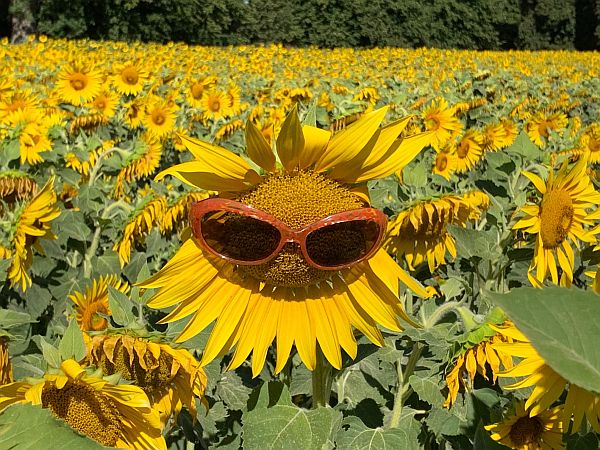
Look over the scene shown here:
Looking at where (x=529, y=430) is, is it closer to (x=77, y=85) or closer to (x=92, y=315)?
(x=92, y=315)

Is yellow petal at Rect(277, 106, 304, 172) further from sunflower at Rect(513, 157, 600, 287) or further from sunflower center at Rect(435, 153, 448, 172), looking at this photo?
sunflower center at Rect(435, 153, 448, 172)

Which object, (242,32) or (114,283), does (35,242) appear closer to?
(114,283)

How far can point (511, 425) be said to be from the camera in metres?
1.09

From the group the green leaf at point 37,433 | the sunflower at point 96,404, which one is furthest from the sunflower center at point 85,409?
the green leaf at point 37,433

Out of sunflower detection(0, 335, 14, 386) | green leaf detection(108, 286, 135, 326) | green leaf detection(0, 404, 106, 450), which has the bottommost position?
sunflower detection(0, 335, 14, 386)

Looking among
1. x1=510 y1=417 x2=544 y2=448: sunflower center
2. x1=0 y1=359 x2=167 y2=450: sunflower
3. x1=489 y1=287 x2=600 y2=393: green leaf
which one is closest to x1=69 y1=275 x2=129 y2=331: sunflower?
x1=0 y1=359 x2=167 y2=450: sunflower

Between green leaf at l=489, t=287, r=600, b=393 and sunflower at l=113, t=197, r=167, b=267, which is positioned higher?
green leaf at l=489, t=287, r=600, b=393

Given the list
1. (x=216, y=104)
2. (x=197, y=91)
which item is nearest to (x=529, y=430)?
(x=216, y=104)

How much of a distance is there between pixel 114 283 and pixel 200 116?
276 centimetres

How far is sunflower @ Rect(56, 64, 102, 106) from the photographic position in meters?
4.28

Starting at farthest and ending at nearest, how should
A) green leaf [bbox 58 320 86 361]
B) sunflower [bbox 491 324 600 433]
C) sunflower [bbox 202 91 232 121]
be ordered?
sunflower [bbox 202 91 232 121]
green leaf [bbox 58 320 86 361]
sunflower [bbox 491 324 600 433]

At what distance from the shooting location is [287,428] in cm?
99

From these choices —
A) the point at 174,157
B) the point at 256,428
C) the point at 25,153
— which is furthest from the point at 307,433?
the point at 174,157

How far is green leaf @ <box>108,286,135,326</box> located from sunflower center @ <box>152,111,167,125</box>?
3101 mm
